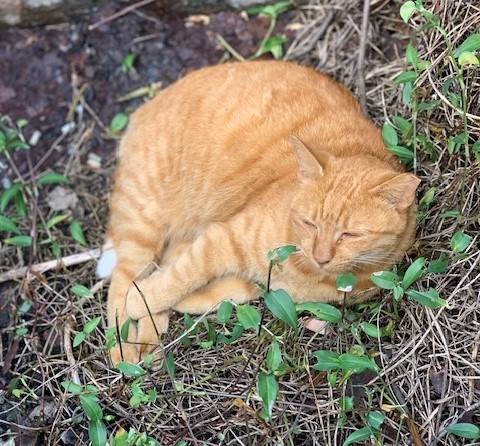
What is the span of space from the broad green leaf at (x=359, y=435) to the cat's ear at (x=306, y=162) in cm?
105

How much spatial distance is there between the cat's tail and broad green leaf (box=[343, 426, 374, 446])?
162 cm

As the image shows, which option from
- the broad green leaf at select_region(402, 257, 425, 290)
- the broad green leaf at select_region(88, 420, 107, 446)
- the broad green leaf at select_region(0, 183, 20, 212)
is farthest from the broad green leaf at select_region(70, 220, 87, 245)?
the broad green leaf at select_region(402, 257, 425, 290)

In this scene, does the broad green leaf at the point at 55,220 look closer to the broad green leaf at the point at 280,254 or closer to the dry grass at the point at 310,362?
the dry grass at the point at 310,362

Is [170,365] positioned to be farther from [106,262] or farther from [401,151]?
[401,151]

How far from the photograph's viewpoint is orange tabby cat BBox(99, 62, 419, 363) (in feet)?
9.78

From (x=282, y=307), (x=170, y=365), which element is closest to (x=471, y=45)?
(x=282, y=307)

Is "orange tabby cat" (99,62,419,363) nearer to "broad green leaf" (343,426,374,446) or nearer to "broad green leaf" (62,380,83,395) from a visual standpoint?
"broad green leaf" (62,380,83,395)

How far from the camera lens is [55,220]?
398 centimetres

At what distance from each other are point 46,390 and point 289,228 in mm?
1392

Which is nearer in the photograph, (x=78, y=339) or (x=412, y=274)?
(x=412, y=274)

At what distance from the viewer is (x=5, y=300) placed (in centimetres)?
378

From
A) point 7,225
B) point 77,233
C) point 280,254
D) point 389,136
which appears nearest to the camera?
point 280,254

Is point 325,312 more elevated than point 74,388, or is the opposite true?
point 325,312

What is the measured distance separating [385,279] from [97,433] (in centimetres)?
133
